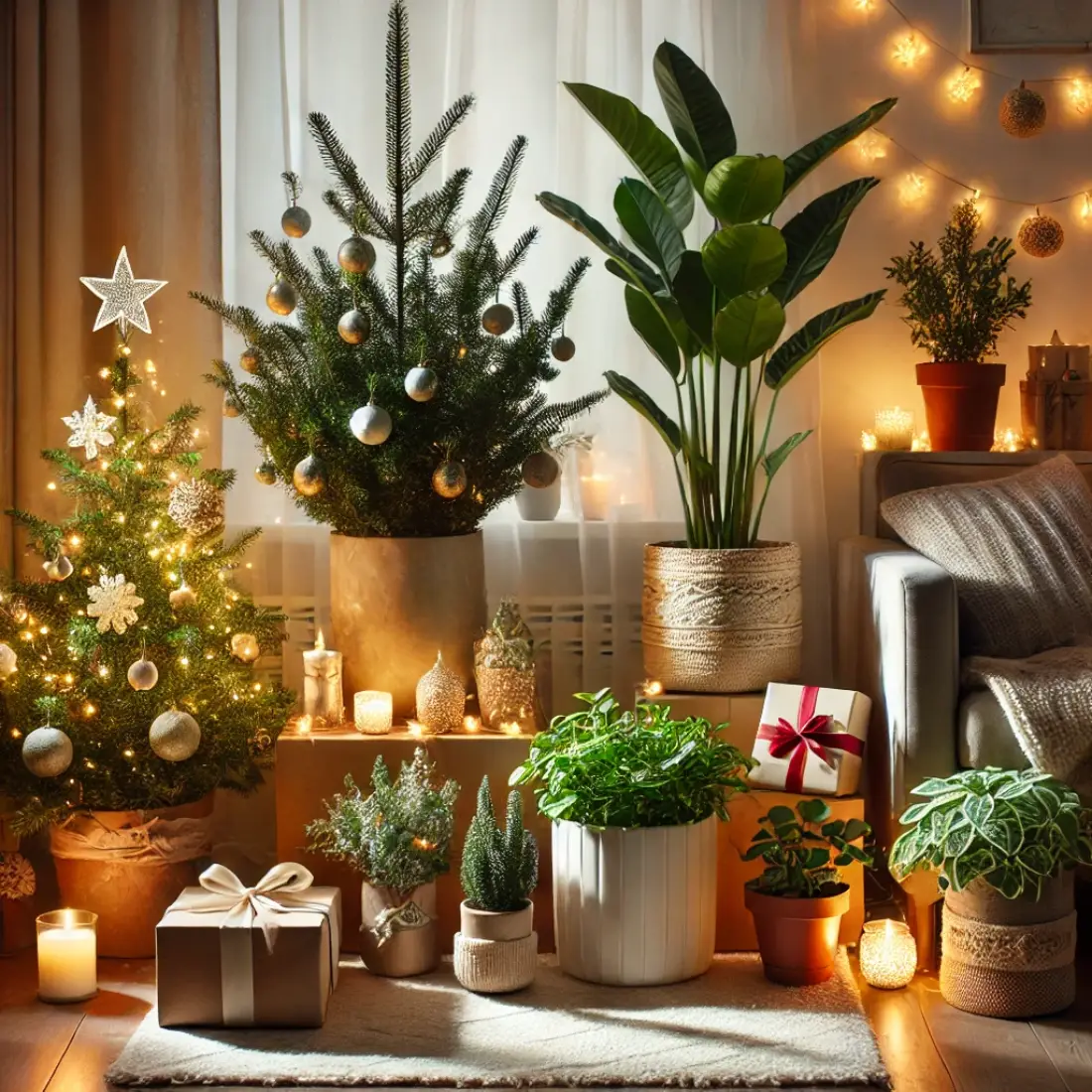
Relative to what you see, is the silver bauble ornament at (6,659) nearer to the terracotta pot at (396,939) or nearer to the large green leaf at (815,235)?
the terracotta pot at (396,939)

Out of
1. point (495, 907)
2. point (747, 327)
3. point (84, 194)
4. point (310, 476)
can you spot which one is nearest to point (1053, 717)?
point (747, 327)

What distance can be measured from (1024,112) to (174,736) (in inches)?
88.0

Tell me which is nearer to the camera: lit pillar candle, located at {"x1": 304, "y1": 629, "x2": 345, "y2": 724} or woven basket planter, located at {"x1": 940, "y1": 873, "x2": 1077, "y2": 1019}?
woven basket planter, located at {"x1": 940, "y1": 873, "x2": 1077, "y2": 1019}

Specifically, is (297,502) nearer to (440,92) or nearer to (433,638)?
(433,638)

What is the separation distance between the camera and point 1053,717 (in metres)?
2.34

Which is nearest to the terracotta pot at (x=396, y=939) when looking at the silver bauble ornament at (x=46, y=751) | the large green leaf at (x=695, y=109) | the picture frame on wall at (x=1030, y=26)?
the silver bauble ornament at (x=46, y=751)

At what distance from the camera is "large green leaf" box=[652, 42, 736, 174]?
264 centimetres

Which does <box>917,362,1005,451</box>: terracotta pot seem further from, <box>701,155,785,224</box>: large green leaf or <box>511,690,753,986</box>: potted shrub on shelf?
<box>511,690,753,986</box>: potted shrub on shelf

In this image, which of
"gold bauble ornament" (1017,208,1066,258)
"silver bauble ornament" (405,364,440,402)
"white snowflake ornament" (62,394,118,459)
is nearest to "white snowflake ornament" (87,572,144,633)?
"white snowflake ornament" (62,394,118,459)

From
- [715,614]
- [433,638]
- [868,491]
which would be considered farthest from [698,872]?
[868,491]

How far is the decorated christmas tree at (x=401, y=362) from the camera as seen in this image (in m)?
2.58

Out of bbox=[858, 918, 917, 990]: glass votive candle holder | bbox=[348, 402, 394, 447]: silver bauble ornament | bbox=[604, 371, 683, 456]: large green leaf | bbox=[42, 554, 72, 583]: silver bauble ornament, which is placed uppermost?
bbox=[604, 371, 683, 456]: large green leaf

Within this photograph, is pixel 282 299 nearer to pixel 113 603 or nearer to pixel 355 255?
pixel 355 255

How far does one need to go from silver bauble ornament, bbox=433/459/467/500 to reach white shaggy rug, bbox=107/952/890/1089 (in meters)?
0.82
